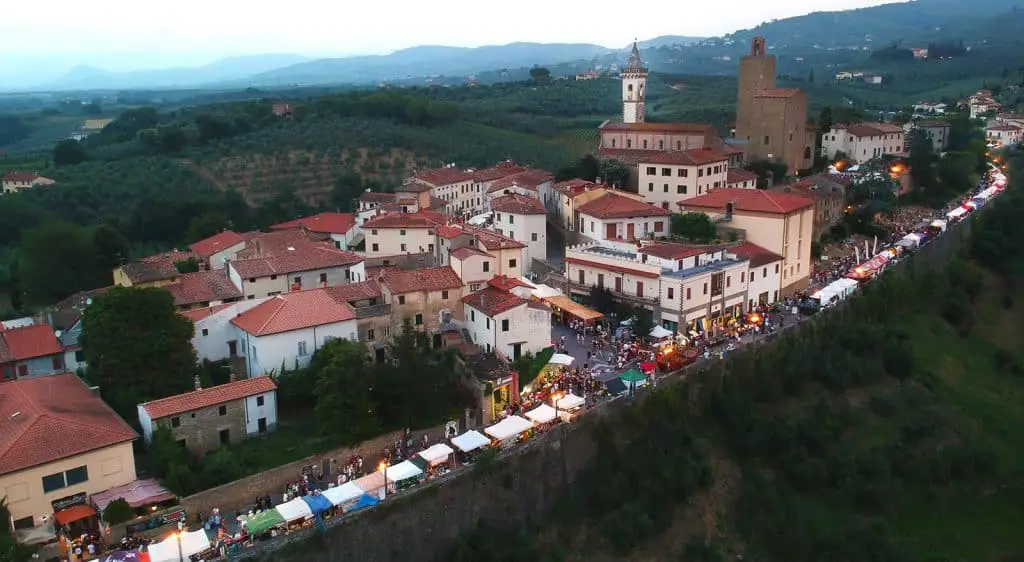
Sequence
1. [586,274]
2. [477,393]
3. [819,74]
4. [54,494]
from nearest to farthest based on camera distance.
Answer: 1. [54,494]
2. [477,393]
3. [586,274]
4. [819,74]

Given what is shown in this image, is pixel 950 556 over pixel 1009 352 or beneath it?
beneath

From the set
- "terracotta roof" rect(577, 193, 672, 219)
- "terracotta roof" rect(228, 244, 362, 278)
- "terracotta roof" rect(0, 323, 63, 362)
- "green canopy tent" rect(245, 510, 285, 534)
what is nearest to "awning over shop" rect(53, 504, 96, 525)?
"green canopy tent" rect(245, 510, 285, 534)

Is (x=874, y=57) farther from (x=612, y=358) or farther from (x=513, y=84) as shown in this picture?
(x=612, y=358)

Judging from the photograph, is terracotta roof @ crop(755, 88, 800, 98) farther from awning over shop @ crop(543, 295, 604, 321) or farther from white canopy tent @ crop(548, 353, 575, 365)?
white canopy tent @ crop(548, 353, 575, 365)

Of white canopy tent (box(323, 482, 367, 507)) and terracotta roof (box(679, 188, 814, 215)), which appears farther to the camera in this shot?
terracotta roof (box(679, 188, 814, 215))

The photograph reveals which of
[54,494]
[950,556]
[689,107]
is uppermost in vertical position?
[689,107]

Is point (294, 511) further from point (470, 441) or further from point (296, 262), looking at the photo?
point (296, 262)

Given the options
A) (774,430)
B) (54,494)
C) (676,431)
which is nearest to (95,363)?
(54,494)
